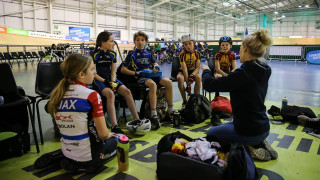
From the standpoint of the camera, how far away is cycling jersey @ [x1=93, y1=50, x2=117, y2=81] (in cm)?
308

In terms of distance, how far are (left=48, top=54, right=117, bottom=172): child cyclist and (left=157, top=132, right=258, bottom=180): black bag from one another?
0.48m

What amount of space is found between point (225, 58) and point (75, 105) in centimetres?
294

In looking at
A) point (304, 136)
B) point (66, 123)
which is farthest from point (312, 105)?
point (66, 123)

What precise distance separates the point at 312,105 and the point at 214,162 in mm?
3298

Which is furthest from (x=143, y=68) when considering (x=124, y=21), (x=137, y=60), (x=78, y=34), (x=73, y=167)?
(x=124, y=21)

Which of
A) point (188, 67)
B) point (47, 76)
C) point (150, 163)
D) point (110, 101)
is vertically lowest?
point (150, 163)

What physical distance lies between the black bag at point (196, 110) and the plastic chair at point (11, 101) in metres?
1.85

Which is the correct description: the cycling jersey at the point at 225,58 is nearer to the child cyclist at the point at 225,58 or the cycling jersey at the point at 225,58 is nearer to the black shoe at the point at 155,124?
the child cyclist at the point at 225,58

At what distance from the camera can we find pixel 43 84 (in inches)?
116

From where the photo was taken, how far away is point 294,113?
3.20 meters

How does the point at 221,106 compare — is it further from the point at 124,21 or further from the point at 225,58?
the point at 124,21

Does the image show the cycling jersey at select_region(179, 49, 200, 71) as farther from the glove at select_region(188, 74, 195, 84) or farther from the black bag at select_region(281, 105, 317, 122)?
the black bag at select_region(281, 105, 317, 122)

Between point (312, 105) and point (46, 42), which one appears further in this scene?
point (46, 42)

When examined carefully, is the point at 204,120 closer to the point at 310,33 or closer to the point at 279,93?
the point at 279,93
